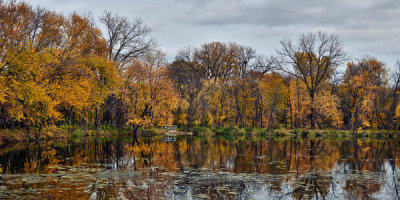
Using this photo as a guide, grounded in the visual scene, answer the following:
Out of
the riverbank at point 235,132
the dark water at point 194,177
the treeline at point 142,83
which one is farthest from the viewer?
the riverbank at point 235,132

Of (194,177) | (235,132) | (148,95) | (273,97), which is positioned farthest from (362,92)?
(194,177)

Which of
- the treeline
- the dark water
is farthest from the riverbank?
the dark water

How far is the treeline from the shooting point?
26859 mm

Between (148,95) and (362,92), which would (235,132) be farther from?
(362,92)

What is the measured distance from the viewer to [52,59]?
92.1ft

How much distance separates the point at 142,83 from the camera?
41.8 meters

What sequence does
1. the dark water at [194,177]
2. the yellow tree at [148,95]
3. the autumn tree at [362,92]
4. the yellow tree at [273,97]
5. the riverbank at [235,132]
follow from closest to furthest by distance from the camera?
1. the dark water at [194,177]
2. the riverbank at [235,132]
3. the yellow tree at [148,95]
4. the autumn tree at [362,92]
5. the yellow tree at [273,97]

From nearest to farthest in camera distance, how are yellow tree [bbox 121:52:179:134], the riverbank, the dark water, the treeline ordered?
the dark water, the treeline, the riverbank, yellow tree [bbox 121:52:179:134]

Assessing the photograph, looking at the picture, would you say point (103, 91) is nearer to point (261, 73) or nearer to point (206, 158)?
point (206, 158)

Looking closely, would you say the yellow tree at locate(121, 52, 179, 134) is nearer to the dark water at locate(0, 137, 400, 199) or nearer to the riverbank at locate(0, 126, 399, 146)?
the riverbank at locate(0, 126, 399, 146)

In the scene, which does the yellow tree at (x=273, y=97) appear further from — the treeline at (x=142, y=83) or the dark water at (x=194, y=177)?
the dark water at (x=194, y=177)

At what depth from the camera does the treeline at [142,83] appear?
26.9 metres

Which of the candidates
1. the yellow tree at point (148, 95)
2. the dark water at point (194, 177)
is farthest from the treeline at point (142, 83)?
the dark water at point (194, 177)

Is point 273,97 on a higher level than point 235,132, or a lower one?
higher
